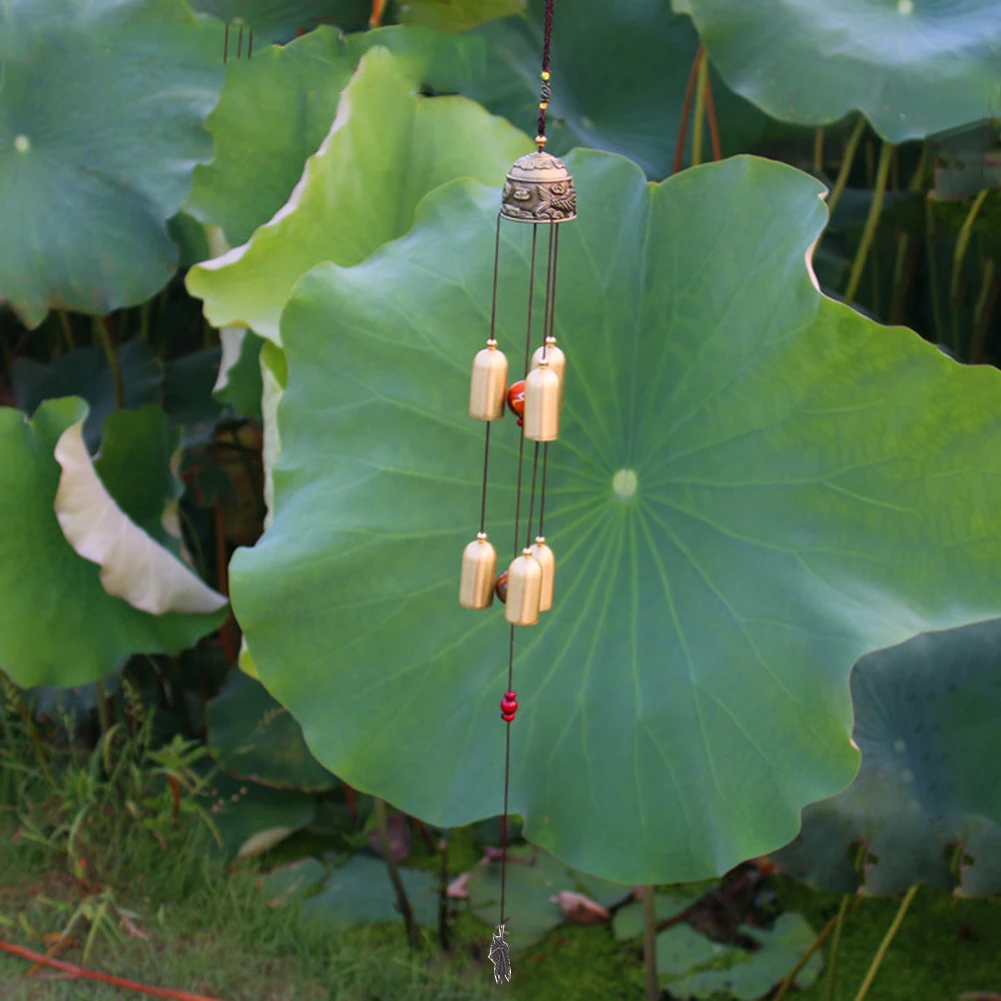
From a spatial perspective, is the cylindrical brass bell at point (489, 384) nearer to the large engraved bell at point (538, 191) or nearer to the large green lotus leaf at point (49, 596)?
the large engraved bell at point (538, 191)

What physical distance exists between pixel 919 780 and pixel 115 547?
103 cm

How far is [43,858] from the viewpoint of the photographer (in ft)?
6.31

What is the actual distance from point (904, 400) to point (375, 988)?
109 cm

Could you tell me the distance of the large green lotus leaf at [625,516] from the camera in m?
1.18

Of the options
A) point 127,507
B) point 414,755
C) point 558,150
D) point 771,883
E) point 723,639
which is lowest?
point 771,883

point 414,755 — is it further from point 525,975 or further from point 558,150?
point 558,150

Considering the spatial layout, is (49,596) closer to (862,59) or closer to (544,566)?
(544,566)

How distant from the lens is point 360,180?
1470mm

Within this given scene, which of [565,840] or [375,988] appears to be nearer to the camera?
[565,840]

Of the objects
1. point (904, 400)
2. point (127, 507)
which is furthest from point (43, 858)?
point (904, 400)

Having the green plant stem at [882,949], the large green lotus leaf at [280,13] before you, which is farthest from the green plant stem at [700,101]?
the green plant stem at [882,949]

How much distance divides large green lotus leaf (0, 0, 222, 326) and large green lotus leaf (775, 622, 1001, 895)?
3.64ft

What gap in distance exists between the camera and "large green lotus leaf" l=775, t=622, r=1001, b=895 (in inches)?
55.1

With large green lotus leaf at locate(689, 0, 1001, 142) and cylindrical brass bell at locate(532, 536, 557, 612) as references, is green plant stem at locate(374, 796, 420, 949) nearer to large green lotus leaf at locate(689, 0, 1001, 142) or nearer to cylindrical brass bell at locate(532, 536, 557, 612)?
cylindrical brass bell at locate(532, 536, 557, 612)
